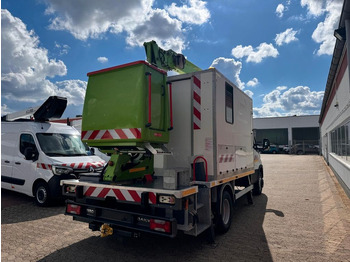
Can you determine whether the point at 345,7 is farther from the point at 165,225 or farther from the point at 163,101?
the point at 165,225

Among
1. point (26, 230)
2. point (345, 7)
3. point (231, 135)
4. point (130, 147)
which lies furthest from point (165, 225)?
point (345, 7)

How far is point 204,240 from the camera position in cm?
463

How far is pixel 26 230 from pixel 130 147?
10.2ft

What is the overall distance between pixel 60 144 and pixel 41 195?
1.60 meters

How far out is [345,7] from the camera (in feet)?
18.8

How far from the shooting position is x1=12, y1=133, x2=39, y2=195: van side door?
7504 mm

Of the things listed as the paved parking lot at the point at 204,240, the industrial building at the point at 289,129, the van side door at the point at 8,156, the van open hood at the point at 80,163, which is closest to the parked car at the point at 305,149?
the industrial building at the point at 289,129

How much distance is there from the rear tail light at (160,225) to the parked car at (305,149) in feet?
124

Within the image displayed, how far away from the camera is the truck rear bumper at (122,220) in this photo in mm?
3518

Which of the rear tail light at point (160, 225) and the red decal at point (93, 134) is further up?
the red decal at point (93, 134)

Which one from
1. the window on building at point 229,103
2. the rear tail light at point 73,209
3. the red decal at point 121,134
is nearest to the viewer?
the red decal at point 121,134

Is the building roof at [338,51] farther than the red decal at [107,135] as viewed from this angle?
Yes

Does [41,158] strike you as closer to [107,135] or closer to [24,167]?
[24,167]

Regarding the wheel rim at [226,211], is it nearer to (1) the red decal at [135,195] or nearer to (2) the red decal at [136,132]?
(1) the red decal at [135,195]
